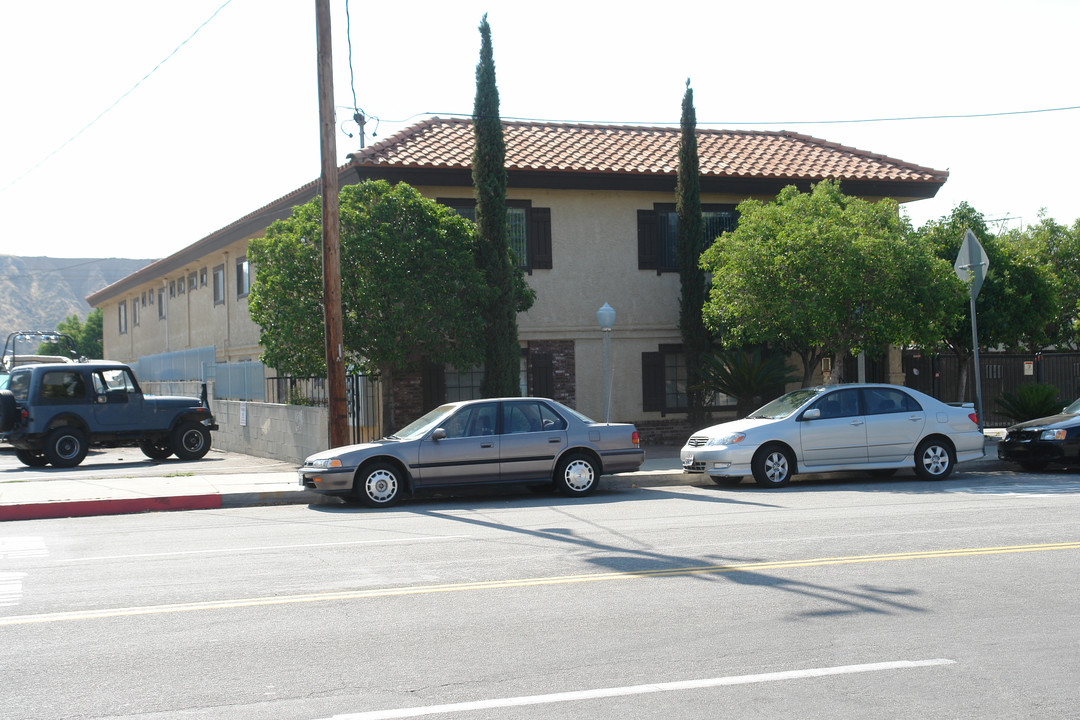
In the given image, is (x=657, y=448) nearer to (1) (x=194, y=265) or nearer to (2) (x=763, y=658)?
(2) (x=763, y=658)

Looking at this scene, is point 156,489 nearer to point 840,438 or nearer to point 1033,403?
point 840,438

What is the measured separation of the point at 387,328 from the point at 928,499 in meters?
9.03

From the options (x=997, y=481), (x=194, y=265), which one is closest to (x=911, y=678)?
(x=997, y=481)

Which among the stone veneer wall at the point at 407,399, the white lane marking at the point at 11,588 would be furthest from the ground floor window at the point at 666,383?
the white lane marking at the point at 11,588

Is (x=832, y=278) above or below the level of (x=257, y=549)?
above

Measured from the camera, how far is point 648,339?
74.9 feet

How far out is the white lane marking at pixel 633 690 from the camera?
5.03 meters

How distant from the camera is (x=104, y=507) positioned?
13.8m

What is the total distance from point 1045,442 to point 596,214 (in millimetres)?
10056

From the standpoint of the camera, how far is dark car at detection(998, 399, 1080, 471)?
16.4m

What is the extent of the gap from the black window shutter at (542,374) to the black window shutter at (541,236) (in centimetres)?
191

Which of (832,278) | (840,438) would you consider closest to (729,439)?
(840,438)

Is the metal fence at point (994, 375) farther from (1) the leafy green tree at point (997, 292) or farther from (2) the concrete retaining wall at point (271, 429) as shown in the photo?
(2) the concrete retaining wall at point (271, 429)

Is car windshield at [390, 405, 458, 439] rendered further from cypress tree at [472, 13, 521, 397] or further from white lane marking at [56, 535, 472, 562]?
cypress tree at [472, 13, 521, 397]
